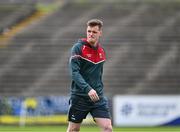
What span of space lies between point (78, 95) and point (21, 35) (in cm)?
2338

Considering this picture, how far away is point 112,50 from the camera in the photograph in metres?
31.3

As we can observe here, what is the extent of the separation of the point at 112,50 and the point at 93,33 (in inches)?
843

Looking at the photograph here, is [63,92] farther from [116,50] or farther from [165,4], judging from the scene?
[165,4]

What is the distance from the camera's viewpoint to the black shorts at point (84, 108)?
33.1 ft

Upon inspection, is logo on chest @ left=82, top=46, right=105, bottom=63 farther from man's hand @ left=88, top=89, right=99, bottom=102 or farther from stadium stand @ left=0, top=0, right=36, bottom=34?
stadium stand @ left=0, top=0, right=36, bottom=34

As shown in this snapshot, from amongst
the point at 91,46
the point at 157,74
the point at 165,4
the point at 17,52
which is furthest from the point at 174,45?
the point at 91,46

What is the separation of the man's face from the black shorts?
0.85 m

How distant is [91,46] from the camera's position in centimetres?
1009

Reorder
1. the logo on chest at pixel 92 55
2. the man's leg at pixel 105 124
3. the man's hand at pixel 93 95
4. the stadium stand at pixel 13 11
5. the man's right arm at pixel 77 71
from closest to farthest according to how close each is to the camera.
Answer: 1. the man's hand at pixel 93 95
2. the man's right arm at pixel 77 71
3. the man's leg at pixel 105 124
4. the logo on chest at pixel 92 55
5. the stadium stand at pixel 13 11

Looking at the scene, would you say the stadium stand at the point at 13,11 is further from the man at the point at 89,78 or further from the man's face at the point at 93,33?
the man's face at the point at 93,33

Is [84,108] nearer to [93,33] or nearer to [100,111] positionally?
[100,111]

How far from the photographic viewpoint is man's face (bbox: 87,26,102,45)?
9.81 metres

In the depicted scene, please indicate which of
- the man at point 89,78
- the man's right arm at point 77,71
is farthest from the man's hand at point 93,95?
the man at point 89,78

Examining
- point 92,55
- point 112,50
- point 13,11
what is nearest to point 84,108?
point 92,55
